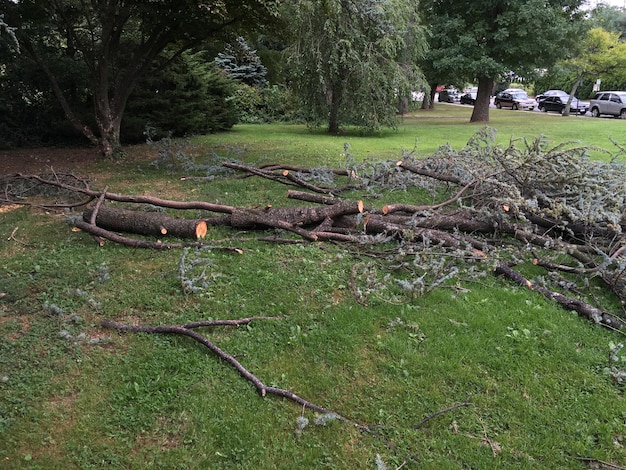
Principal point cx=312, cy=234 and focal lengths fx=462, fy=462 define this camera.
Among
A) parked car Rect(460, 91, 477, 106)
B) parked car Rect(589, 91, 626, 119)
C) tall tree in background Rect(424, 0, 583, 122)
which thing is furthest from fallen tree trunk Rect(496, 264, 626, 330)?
parked car Rect(460, 91, 477, 106)

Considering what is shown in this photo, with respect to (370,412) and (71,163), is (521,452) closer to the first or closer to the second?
(370,412)

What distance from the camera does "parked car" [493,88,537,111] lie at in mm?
32719

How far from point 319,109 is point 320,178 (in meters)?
9.43

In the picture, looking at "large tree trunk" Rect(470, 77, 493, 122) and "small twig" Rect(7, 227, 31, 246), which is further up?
"large tree trunk" Rect(470, 77, 493, 122)

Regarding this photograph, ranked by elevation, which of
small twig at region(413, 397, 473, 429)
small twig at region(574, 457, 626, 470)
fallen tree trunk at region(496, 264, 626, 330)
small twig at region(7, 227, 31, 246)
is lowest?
small twig at region(574, 457, 626, 470)

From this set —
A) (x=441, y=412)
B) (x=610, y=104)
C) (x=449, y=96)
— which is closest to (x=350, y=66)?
(x=441, y=412)

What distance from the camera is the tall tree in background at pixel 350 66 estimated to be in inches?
552

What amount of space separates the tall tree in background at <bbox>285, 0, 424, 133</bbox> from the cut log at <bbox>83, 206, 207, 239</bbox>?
991 centimetres

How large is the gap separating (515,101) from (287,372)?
115 ft

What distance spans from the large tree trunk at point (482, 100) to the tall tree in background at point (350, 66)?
634 cm

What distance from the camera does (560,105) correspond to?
29.9 m

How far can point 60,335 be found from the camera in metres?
3.30

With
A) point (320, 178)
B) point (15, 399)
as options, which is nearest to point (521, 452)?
point (15, 399)

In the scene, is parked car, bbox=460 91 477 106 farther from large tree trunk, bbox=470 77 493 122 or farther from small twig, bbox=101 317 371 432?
small twig, bbox=101 317 371 432
